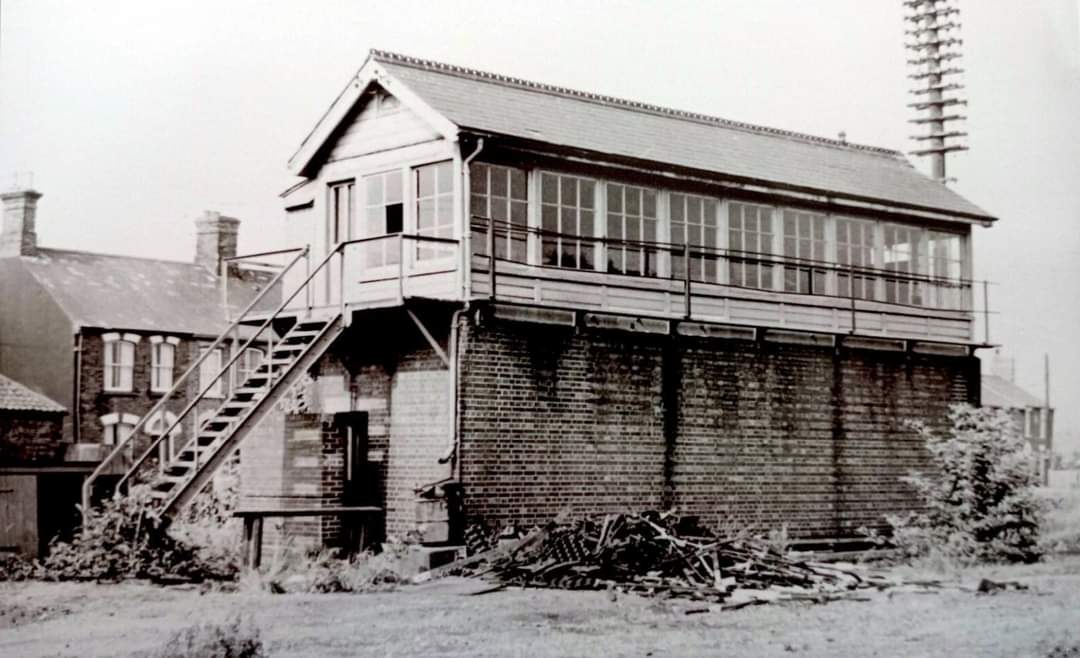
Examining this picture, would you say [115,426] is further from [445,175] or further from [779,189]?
[779,189]

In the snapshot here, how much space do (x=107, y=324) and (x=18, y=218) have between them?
8.36m

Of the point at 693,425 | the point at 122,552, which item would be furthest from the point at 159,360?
the point at 122,552

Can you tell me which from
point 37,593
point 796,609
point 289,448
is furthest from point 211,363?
point 796,609

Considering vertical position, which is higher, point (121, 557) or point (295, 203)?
point (295, 203)

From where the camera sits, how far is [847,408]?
1661cm

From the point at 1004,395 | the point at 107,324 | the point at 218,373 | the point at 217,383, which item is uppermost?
the point at 107,324

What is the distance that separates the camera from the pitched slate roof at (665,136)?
1446 centimetres

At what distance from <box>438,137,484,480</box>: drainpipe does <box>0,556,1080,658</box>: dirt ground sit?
1557 millimetres

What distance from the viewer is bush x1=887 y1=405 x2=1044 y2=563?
14.5 metres

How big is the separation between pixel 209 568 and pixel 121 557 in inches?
31.1

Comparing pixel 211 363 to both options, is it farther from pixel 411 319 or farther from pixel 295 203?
pixel 411 319

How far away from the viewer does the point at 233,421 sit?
13328mm

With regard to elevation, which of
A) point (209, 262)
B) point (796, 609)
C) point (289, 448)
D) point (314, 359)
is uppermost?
point (209, 262)

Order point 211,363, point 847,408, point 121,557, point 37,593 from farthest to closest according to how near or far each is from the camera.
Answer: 1. point 211,363
2. point 847,408
3. point 121,557
4. point 37,593
